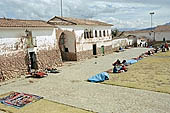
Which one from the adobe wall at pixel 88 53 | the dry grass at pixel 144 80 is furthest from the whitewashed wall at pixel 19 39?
the dry grass at pixel 144 80

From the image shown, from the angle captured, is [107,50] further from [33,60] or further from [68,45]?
[33,60]

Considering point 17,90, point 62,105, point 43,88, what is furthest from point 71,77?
point 62,105

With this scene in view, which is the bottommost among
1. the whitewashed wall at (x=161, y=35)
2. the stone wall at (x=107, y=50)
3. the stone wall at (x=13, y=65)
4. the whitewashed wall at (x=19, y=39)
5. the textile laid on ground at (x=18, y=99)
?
the textile laid on ground at (x=18, y=99)

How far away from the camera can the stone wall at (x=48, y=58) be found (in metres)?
20.0

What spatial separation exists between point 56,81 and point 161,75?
370 inches

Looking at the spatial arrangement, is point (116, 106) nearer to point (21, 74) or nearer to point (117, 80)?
point (117, 80)

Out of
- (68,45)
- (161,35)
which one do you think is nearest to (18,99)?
(68,45)

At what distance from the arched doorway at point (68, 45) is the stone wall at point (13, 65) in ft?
28.5

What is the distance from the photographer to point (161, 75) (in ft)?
52.4

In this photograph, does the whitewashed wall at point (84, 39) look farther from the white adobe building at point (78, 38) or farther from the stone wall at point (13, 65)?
the stone wall at point (13, 65)

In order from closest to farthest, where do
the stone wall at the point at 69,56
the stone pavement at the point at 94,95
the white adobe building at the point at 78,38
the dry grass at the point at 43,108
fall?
1. the dry grass at the point at 43,108
2. the stone pavement at the point at 94,95
3. the white adobe building at the point at 78,38
4. the stone wall at the point at 69,56

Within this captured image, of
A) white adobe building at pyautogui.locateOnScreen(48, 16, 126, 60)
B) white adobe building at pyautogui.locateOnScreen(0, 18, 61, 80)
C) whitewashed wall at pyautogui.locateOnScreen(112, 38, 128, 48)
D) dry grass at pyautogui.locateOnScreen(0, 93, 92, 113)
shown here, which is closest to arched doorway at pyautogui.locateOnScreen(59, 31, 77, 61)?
white adobe building at pyautogui.locateOnScreen(48, 16, 126, 60)

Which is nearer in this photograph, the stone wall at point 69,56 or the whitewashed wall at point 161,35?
the stone wall at point 69,56

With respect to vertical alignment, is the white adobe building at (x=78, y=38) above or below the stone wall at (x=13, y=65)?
above
